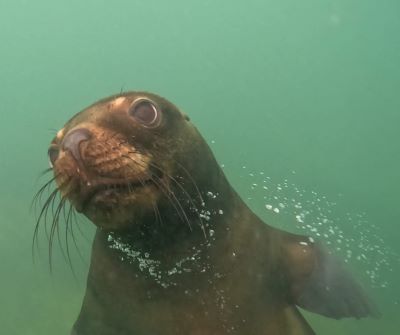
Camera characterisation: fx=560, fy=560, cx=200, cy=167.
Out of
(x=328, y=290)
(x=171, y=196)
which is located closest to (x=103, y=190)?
(x=171, y=196)

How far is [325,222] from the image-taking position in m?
17.3

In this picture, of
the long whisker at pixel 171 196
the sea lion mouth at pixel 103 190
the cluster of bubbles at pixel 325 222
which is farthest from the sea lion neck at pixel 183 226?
the cluster of bubbles at pixel 325 222

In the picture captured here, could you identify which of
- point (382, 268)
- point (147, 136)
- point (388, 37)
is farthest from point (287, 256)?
point (388, 37)

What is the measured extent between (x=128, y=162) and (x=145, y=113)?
1.11 feet

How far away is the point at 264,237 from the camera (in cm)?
305

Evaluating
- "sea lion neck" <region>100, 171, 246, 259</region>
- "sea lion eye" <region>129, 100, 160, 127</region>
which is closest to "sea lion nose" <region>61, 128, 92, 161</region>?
"sea lion eye" <region>129, 100, 160, 127</region>

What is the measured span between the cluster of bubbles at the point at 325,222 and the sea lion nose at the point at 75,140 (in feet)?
27.7

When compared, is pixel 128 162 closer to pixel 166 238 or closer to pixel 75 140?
pixel 75 140

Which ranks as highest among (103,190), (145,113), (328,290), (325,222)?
(145,113)

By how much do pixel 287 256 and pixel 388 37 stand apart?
49.9 meters

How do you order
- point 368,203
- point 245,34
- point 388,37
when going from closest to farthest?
1. point 368,203
2. point 388,37
3. point 245,34

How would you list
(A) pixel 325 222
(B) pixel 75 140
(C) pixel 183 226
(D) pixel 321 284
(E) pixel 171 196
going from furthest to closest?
(A) pixel 325 222 → (D) pixel 321 284 → (C) pixel 183 226 → (E) pixel 171 196 → (B) pixel 75 140

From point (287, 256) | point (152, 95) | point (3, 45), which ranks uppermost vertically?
point (152, 95)

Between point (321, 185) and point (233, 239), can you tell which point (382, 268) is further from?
point (233, 239)
